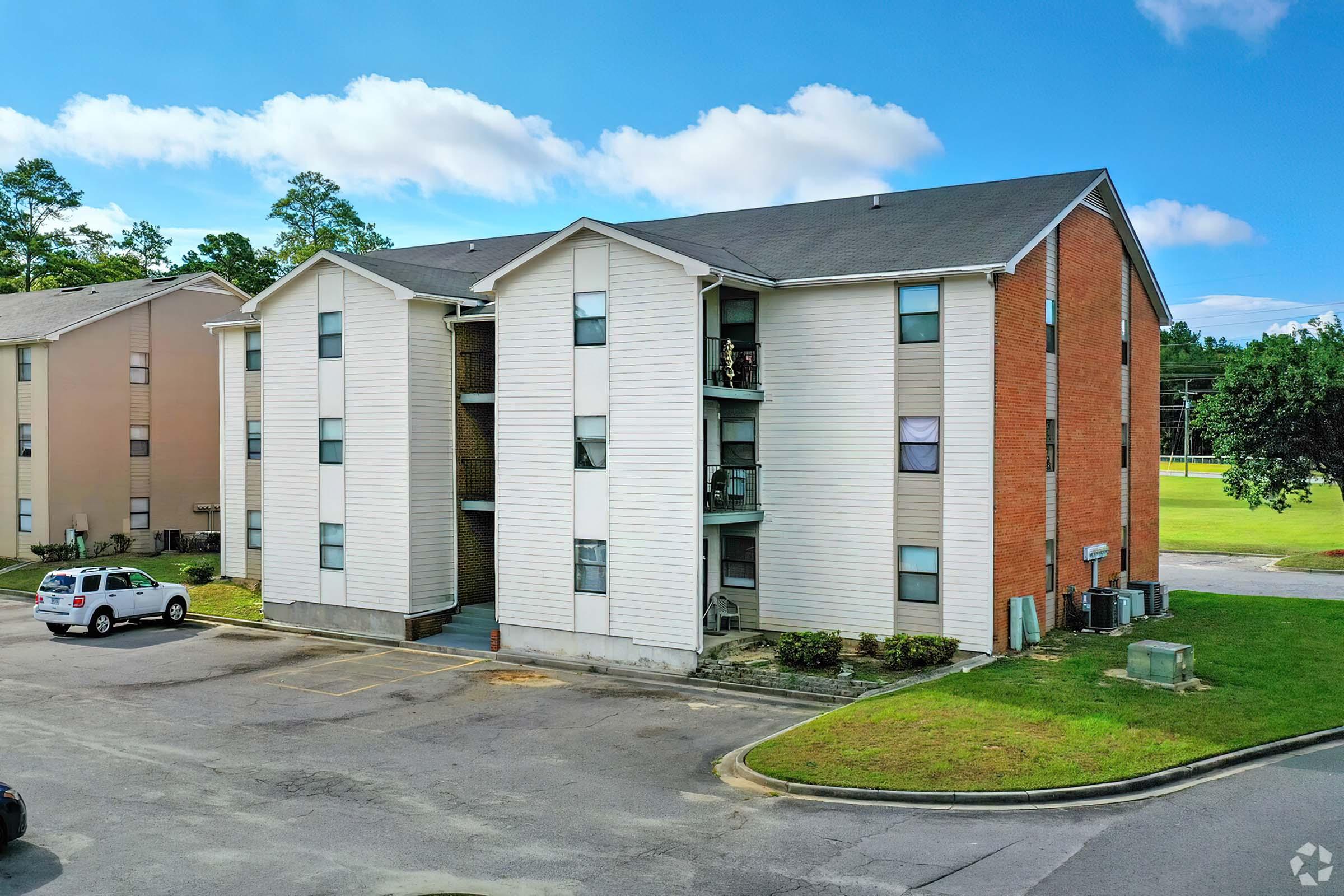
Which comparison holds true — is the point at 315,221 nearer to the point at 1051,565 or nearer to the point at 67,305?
the point at 67,305

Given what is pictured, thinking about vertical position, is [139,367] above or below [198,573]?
above

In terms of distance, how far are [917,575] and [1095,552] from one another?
296 inches

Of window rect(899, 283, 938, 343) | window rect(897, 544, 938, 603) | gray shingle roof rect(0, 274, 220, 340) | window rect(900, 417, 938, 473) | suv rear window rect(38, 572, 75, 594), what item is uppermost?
gray shingle roof rect(0, 274, 220, 340)

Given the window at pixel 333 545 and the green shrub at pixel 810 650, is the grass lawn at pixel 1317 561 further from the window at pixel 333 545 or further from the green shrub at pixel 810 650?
the window at pixel 333 545

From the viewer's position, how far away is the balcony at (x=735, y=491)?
23.2 metres

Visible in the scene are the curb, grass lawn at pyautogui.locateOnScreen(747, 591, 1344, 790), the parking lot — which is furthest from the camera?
grass lawn at pyautogui.locateOnScreen(747, 591, 1344, 790)

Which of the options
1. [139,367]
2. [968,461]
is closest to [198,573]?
[139,367]

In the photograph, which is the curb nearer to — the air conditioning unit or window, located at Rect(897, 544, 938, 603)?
window, located at Rect(897, 544, 938, 603)

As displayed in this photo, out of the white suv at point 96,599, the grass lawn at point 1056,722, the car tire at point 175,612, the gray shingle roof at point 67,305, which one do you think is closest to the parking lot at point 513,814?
the grass lawn at point 1056,722

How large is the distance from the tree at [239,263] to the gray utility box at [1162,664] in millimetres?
61797

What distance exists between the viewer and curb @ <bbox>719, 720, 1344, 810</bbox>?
43.8 feet

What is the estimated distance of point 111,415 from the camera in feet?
132

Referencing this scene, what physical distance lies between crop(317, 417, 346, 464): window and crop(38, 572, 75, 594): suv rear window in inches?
269

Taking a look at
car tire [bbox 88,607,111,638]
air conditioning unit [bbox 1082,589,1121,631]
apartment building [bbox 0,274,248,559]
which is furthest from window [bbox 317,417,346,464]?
air conditioning unit [bbox 1082,589,1121,631]
